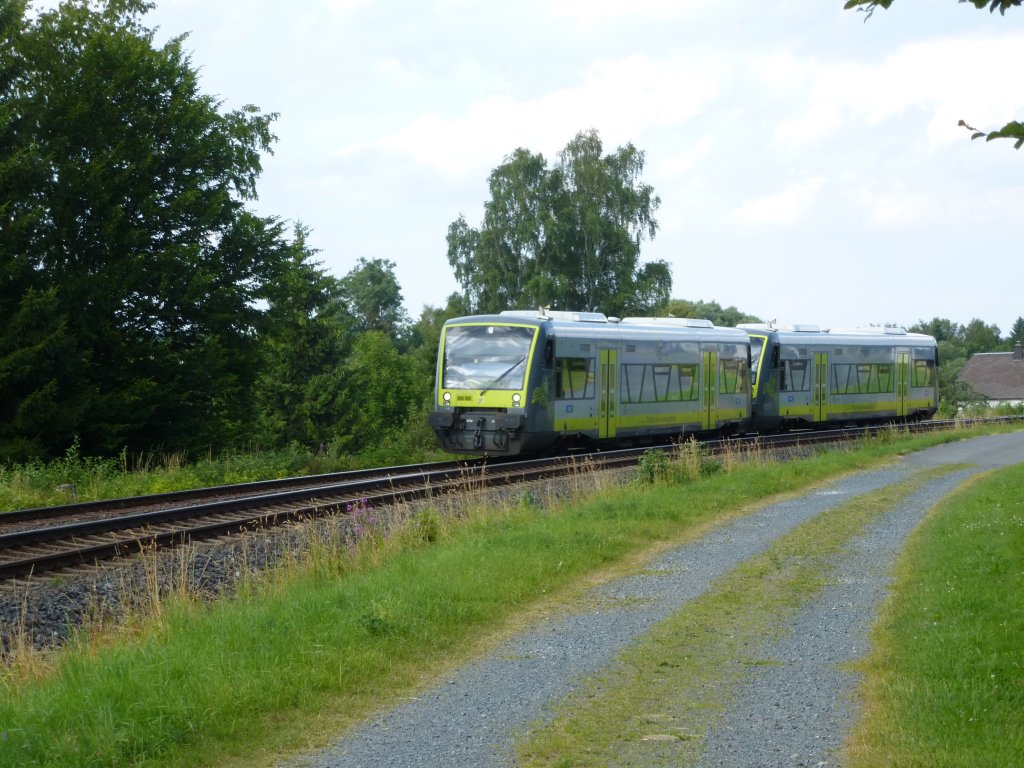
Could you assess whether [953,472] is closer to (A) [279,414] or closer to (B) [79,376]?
(B) [79,376]

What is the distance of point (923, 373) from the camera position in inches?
1651

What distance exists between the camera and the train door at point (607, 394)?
25.3 meters

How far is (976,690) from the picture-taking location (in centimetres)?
671

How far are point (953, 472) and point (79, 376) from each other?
19.7m

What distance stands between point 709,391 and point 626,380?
4315 mm

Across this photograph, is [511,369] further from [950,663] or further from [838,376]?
[838,376]

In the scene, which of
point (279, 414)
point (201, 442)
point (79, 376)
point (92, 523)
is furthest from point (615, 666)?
point (279, 414)

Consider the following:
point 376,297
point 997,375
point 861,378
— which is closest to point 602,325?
point 861,378

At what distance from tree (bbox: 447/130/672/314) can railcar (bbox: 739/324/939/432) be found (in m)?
18.6

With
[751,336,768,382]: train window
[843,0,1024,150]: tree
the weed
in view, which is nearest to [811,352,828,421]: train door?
[751,336,768,382]: train window

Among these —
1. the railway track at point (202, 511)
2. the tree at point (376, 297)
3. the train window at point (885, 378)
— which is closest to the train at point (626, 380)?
the train window at point (885, 378)

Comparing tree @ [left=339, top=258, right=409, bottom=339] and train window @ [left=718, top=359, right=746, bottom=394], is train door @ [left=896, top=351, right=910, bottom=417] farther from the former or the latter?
tree @ [left=339, top=258, right=409, bottom=339]

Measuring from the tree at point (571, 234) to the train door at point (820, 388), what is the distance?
22.1m

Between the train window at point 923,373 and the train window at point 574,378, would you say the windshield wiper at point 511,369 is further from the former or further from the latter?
the train window at point 923,373
